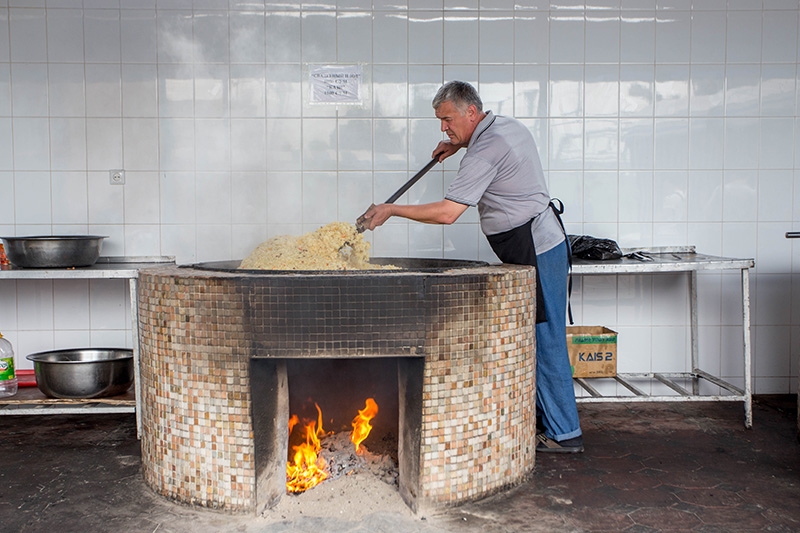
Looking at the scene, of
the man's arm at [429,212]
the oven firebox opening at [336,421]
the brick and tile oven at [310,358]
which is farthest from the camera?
the man's arm at [429,212]

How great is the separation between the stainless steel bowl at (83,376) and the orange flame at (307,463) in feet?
3.83

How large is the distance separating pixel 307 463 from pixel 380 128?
199 centimetres

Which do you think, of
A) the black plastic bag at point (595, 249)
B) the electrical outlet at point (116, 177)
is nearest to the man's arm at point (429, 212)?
the black plastic bag at point (595, 249)

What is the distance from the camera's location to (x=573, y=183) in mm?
3893

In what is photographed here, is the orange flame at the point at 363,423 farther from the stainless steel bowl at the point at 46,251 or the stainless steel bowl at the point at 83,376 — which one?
the stainless steel bowl at the point at 46,251

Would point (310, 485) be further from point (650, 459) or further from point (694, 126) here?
point (694, 126)

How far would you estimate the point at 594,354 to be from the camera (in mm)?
3619

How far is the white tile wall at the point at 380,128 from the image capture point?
12.3 ft

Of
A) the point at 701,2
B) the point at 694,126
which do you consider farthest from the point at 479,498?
the point at 701,2

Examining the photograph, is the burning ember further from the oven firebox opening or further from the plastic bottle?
the plastic bottle

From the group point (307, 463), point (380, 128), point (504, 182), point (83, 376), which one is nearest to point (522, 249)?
point (504, 182)

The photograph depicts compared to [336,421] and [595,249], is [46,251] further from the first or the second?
[595,249]

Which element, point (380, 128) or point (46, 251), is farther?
point (380, 128)

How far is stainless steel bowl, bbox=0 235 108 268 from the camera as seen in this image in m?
3.24
